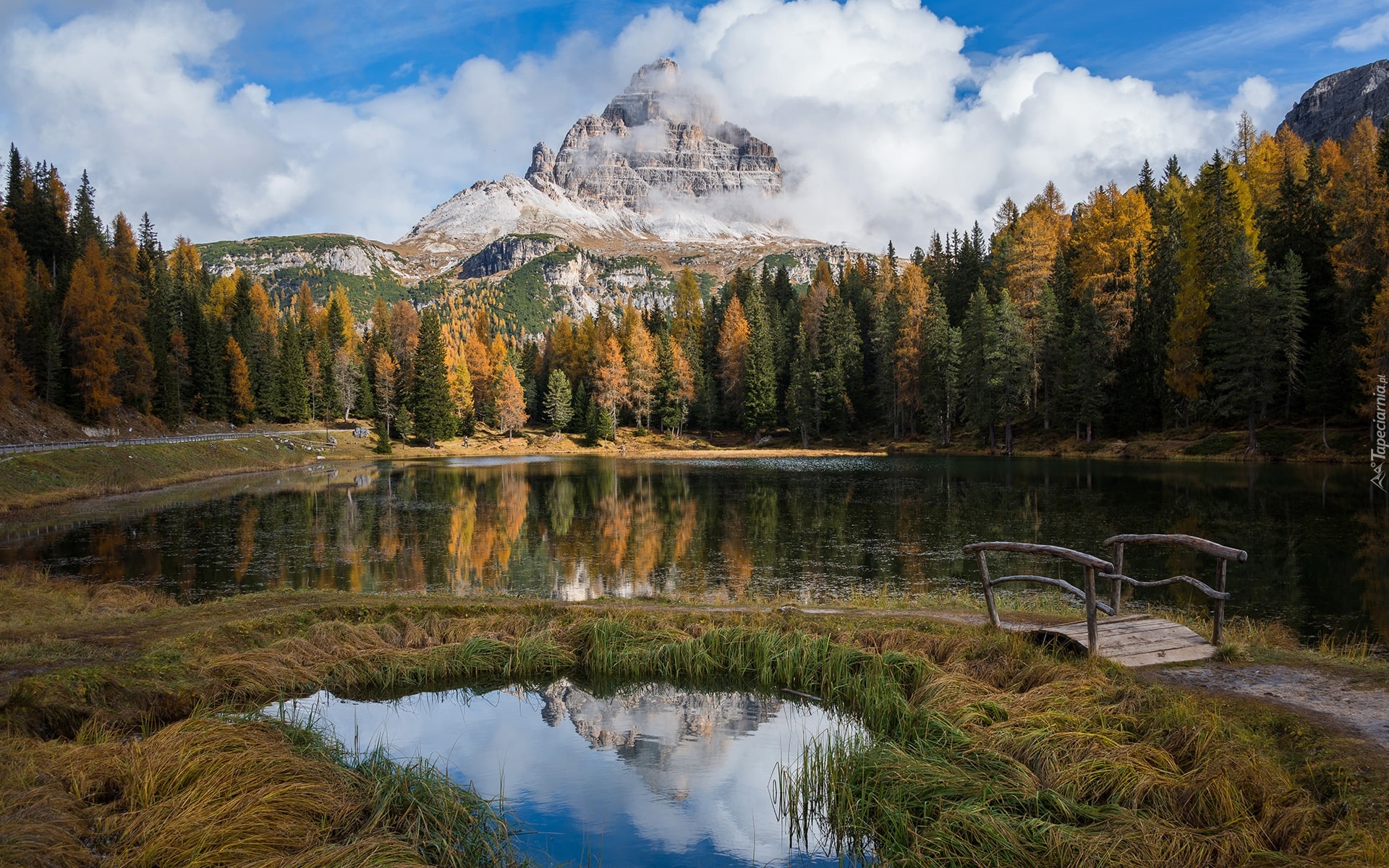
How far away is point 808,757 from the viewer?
7594 millimetres

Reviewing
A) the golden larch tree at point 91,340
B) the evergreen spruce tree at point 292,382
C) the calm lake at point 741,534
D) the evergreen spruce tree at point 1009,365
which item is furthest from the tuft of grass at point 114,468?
the evergreen spruce tree at point 1009,365

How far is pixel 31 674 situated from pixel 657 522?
2338 centimetres

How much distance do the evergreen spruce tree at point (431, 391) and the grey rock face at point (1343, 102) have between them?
163m

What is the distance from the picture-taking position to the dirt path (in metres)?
7.42

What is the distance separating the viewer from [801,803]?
7.14 metres

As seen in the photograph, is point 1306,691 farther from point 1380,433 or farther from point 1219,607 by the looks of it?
point 1380,433

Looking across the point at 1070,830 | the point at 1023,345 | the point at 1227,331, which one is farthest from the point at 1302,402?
the point at 1070,830

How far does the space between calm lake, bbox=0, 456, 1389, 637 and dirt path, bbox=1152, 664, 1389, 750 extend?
266 inches

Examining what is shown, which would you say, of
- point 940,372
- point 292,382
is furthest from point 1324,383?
point 292,382

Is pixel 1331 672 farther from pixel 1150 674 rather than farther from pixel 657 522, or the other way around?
pixel 657 522

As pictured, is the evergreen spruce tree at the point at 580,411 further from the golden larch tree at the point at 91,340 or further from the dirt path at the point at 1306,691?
the dirt path at the point at 1306,691

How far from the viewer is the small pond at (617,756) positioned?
21.5 ft

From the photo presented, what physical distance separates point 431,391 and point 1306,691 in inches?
3348

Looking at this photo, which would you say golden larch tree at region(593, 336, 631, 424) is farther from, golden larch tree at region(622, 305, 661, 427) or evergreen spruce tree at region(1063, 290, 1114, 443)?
evergreen spruce tree at region(1063, 290, 1114, 443)
